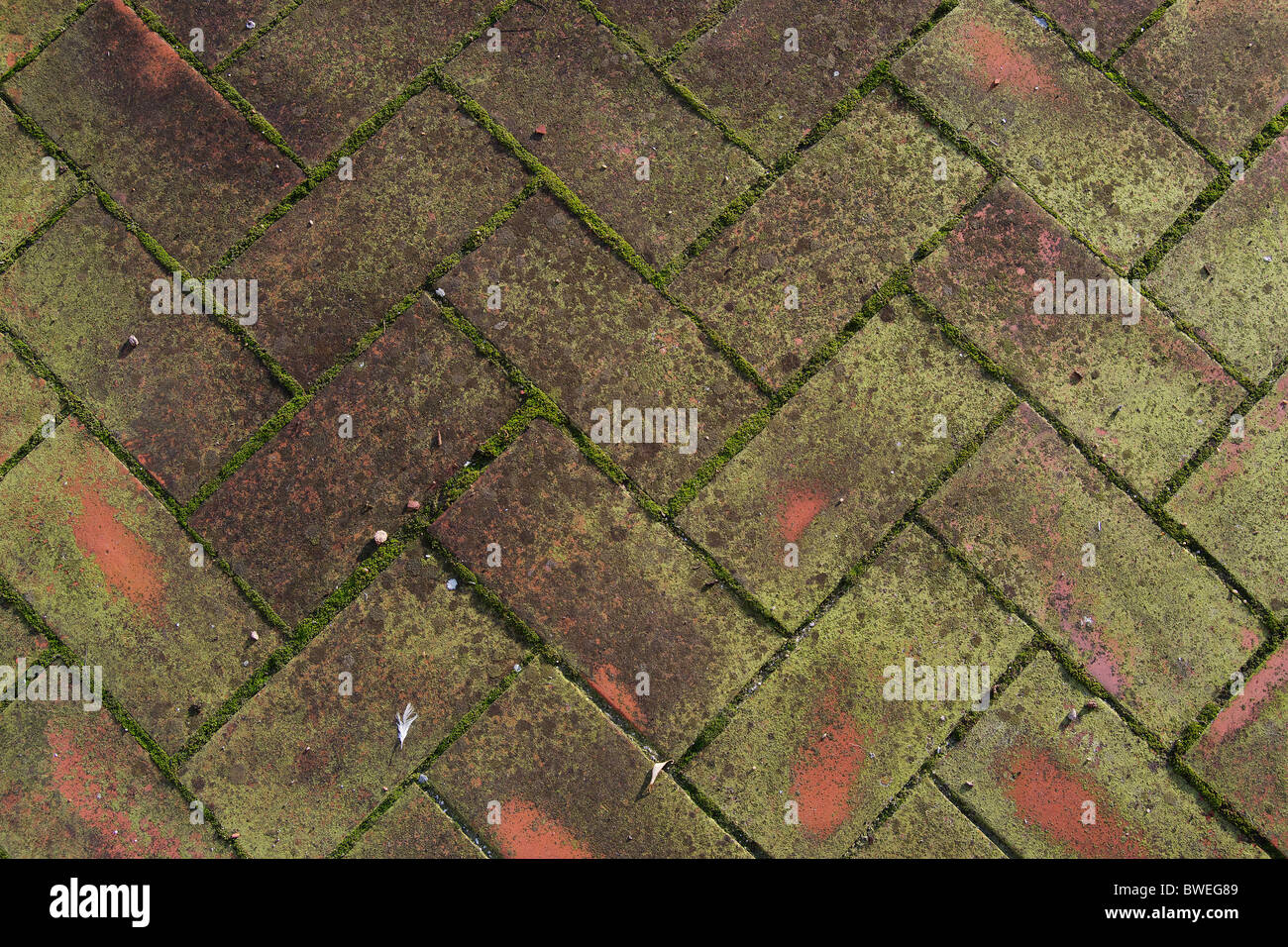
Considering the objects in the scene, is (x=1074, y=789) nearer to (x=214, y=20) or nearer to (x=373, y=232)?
(x=373, y=232)

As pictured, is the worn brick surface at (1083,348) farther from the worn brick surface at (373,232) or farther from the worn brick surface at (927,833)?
the worn brick surface at (373,232)

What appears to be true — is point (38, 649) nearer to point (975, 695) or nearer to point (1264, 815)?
point (975, 695)

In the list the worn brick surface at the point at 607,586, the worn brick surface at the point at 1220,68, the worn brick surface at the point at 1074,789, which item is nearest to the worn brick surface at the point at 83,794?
the worn brick surface at the point at 607,586

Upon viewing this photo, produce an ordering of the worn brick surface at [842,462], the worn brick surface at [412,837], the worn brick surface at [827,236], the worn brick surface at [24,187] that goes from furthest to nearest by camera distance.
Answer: the worn brick surface at [24,187] → the worn brick surface at [827,236] → the worn brick surface at [842,462] → the worn brick surface at [412,837]

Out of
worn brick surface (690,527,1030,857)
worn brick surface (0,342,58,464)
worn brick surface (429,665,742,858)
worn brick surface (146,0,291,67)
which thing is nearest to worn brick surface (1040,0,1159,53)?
worn brick surface (690,527,1030,857)

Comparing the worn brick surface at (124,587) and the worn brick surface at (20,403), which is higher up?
the worn brick surface at (20,403)

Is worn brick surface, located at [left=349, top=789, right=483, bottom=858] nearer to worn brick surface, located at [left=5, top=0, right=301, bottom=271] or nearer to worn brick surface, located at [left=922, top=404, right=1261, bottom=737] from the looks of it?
worn brick surface, located at [left=922, top=404, right=1261, bottom=737]
